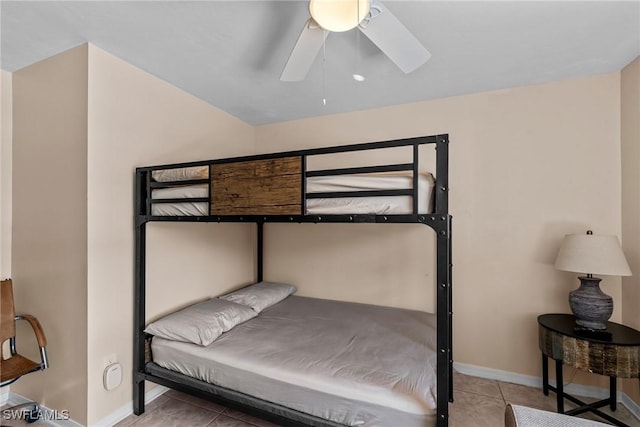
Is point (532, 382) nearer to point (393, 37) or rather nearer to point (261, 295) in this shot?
point (261, 295)

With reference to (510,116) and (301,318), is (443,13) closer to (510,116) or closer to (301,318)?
(510,116)

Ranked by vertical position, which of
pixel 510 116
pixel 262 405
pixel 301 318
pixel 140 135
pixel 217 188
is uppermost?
pixel 510 116

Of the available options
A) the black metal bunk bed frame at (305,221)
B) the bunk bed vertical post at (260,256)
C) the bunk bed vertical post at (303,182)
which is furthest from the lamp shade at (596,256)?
the bunk bed vertical post at (260,256)

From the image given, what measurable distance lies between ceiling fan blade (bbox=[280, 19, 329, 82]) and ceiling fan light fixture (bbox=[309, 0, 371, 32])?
50 mm

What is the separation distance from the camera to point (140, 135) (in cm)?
218

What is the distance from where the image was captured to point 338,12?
4.19 feet

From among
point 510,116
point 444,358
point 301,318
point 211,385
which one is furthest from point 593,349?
point 211,385

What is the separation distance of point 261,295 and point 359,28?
2.23 m

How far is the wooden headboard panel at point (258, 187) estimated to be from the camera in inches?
64.3

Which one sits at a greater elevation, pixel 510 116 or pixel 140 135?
pixel 510 116

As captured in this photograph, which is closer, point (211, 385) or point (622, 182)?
point (211, 385)

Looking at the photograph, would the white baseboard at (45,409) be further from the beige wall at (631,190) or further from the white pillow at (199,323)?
the beige wall at (631,190)

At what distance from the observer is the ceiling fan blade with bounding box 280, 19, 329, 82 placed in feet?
4.55

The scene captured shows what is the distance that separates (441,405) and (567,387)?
5.86 feet
